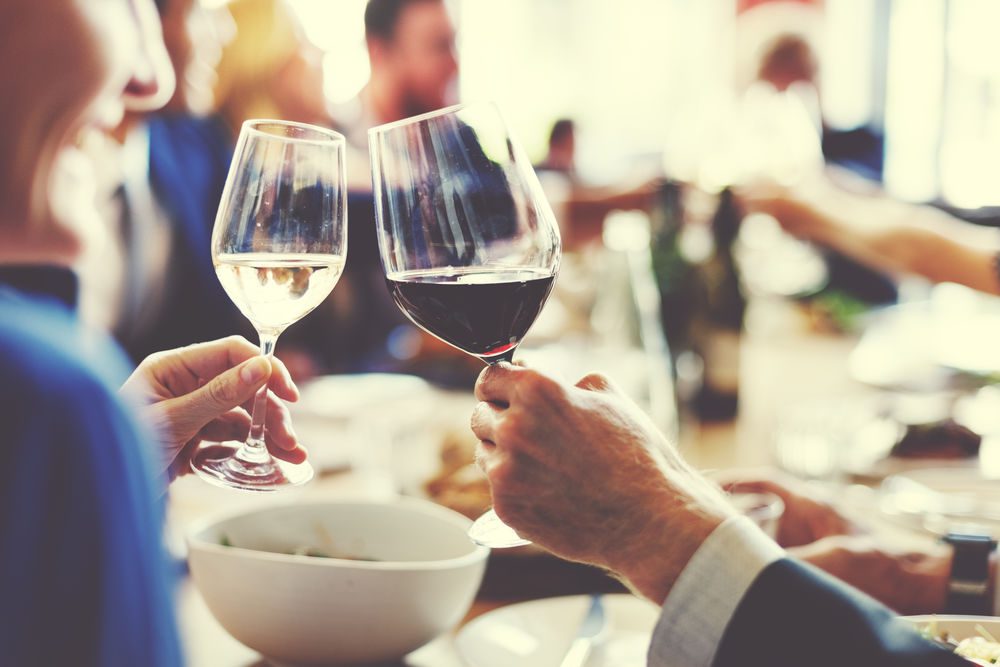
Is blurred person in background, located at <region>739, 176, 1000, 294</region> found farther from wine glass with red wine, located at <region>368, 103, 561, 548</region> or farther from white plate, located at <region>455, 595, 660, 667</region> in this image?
wine glass with red wine, located at <region>368, 103, 561, 548</region>

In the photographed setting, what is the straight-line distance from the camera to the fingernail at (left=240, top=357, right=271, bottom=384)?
0.60 meters

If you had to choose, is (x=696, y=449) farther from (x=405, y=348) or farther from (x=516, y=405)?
(x=405, y=348)

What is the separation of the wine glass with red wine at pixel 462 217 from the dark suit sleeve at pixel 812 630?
0.50 feet

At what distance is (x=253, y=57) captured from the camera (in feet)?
8.82

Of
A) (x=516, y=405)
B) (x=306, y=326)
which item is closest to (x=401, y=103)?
(x=306, y=326)

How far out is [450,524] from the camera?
78cm

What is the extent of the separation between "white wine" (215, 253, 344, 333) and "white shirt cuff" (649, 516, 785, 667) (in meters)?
0.34

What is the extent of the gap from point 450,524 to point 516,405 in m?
0.28

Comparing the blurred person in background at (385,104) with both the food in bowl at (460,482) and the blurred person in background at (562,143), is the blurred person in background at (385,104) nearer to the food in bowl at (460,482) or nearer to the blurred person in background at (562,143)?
the food in bowl at (460,482)

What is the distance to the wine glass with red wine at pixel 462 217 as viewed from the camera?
602mm

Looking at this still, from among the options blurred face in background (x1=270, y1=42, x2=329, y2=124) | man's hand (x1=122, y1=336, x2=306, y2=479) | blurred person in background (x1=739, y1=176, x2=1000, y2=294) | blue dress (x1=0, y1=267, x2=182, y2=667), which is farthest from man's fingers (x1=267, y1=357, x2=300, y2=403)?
blurred face in background (x1=270, y1=42, x2=329, y2=124)

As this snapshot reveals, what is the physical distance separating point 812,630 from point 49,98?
1.68ft

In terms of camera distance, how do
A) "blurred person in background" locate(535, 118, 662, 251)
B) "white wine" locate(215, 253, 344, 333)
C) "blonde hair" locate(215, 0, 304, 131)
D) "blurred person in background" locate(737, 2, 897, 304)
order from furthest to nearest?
1. "blurred person in background" locate(737, 2, 897, 304)
2. "blonde hair" locate(215, 0, 304, 131)
3. "blurred person in background" locate(535, 118, 662, 251)
4. "white wine" locate(215, 253, 344, 333)

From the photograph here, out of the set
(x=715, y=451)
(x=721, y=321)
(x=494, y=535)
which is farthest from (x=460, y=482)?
(x=721, y=321)
